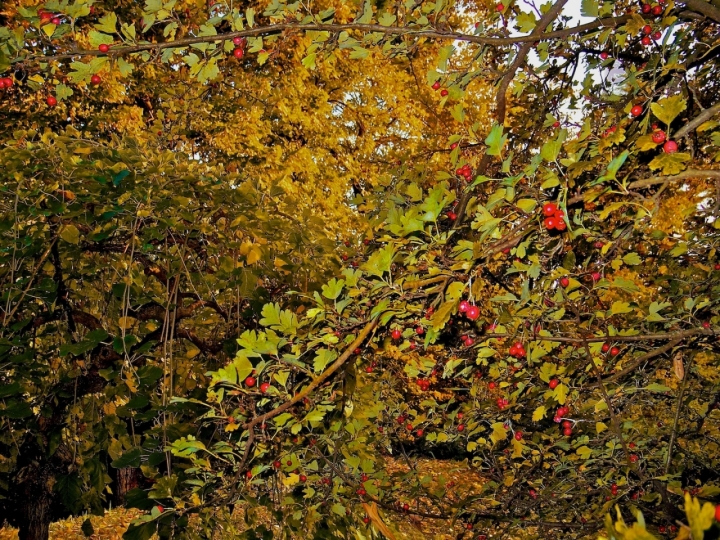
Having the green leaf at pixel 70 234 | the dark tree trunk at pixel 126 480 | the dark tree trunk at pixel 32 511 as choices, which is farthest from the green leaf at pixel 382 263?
the dark tree trunk at pixel 126 480

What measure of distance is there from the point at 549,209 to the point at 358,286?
2.15 ft

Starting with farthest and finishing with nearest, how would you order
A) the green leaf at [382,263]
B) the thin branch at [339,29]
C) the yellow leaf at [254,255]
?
the yellow leaf at [254,255]
the thin branch at [339,29]
the green leaf at [382,263]

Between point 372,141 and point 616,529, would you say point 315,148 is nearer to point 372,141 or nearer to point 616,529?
point 372,141

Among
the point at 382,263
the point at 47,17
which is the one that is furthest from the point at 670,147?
the point at 47,17

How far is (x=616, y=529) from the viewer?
0.52 m

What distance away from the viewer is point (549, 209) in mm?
1210

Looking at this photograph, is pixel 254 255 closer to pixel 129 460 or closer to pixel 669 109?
pixel 129 460

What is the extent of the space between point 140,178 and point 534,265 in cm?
195

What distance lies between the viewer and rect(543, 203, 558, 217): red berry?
3.94 feet

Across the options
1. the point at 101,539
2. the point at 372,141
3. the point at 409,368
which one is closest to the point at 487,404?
the point at 409,368

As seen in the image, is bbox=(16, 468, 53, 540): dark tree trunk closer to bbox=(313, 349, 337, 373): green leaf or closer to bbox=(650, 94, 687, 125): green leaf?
bbox=(313, 349, 337, 373): green leaf

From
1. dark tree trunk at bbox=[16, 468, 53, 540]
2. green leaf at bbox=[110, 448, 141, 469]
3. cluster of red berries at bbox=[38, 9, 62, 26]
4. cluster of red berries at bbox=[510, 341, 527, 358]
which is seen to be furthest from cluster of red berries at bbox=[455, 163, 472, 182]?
dark tree trunk at bbox=[16, 468, 53, 540]

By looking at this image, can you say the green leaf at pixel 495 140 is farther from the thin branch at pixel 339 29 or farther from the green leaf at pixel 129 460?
the green leaf at pixel 129 460

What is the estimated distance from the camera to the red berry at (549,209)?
1.20 meters
